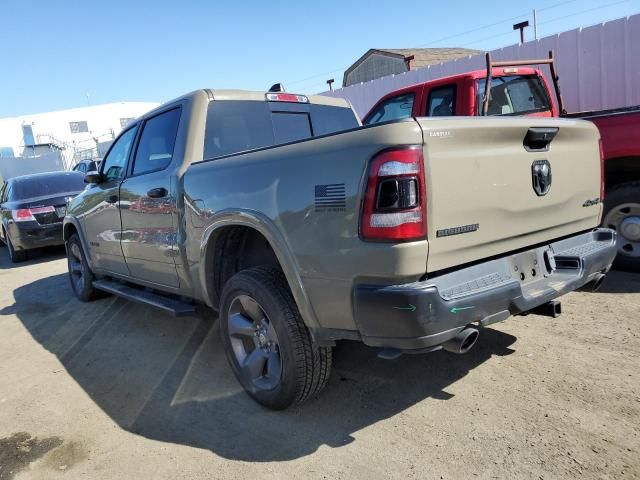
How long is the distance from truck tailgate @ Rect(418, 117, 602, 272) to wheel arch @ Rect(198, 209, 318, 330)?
722mm

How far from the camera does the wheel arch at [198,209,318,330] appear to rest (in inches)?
101

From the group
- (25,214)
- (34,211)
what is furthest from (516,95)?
(25,214)

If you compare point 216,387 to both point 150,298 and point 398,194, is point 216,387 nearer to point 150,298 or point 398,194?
point 150,298

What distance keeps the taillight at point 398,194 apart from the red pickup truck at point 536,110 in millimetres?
2587

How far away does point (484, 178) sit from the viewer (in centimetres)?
241

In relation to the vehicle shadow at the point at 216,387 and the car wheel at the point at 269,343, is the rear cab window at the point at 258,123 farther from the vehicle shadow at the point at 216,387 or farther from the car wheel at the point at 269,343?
the vehicle shadow at the point at 216,387

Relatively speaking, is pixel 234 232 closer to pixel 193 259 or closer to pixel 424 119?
pixel 193 259

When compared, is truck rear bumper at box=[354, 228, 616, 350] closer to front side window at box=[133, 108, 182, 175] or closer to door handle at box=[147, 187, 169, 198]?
door handle at box=[147, 187, 169, 198]

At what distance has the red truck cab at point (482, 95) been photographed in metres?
5.74

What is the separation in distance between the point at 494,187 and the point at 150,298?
116 inches

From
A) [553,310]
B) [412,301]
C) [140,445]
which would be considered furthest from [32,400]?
[553,310]

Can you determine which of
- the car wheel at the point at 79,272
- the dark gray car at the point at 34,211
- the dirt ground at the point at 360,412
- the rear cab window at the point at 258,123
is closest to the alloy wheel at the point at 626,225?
the dirt ground at the point at 360,412

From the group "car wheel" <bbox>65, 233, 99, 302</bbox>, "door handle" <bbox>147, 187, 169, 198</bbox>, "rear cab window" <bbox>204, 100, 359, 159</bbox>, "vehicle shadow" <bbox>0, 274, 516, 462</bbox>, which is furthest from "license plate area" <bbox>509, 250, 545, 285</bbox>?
"car wheel" <bbox>65, 233, 99, 302</bbox>

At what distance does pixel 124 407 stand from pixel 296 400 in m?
1.25
